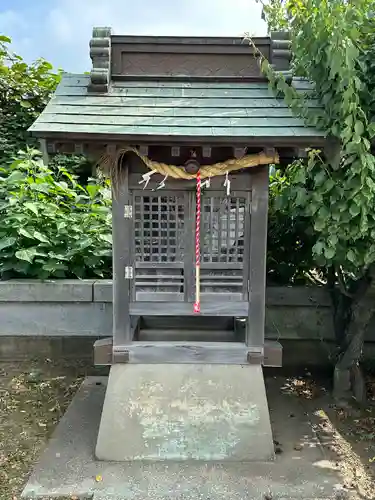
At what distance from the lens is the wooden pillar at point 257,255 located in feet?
11.3

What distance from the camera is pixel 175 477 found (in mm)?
3184

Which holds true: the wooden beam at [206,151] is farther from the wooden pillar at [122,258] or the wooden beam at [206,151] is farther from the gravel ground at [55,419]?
the gravel ground at [55,419]

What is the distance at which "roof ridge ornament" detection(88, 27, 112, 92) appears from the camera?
344cm

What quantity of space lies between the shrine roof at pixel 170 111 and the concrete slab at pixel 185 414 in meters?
1.85

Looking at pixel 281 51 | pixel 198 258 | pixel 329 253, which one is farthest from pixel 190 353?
pixel 281 51

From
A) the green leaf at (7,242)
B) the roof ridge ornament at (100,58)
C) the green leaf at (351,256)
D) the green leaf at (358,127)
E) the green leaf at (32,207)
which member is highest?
the roof ridge ornament at (100,58)

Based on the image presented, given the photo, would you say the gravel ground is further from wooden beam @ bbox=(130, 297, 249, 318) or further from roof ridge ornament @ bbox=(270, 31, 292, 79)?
roof ridge ornament @ bbox=(270, 31, 292, 79)

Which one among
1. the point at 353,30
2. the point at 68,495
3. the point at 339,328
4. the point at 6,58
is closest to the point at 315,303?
the point at 339,328

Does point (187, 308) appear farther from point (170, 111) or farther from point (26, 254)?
point (26, 254)

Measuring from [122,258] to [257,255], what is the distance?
1073 millimetres

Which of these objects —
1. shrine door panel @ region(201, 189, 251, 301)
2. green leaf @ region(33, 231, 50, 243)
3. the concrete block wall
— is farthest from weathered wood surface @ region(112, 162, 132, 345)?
green leaf @ region(33, 231, 50, 243)

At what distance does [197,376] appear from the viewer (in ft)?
11.7

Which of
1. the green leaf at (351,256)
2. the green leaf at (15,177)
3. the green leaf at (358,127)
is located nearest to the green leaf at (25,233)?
the green leaf at (15,177)

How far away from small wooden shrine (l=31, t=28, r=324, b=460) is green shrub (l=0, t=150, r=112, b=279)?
71.3 inches
